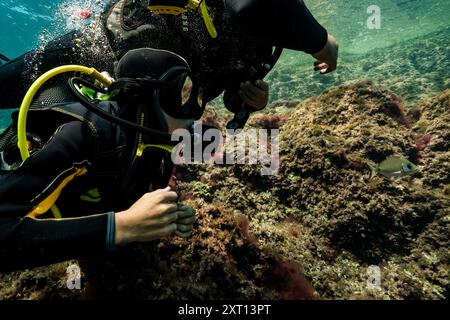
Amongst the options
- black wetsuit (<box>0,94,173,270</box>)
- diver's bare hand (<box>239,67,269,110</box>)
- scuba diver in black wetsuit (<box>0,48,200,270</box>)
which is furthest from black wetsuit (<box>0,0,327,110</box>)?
black wetsuit (<box>0,94,173,270</box>)

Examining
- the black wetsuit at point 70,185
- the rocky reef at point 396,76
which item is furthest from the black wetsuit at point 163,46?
the rocky reef at point 396,76

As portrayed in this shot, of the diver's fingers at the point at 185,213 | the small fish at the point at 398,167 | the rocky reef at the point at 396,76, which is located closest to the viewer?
the diver's fingers at the point at 185,213

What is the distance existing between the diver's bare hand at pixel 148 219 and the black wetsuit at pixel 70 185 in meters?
0.07

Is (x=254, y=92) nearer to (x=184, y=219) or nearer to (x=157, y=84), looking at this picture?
(x=157, y=84)

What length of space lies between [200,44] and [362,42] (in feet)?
153

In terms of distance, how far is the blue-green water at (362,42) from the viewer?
1408 cm

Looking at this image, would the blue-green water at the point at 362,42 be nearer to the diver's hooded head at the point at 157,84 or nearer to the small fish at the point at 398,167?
the diver's hooded head at the point at 157,84

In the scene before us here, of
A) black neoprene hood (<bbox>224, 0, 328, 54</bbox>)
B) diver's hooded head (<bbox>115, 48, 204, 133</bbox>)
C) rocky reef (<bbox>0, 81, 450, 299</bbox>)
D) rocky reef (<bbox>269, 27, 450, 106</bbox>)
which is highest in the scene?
rocky reef (<bbox>269, 27, 450, 106</bbox>)

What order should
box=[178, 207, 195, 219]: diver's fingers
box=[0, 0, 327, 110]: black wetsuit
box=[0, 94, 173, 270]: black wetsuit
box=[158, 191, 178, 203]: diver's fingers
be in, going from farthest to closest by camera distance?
box=[0, 0, 327, 110]: black wetsuit < box=[178, 207, 195, 219]: diver's fingers < box=[158, 191, 178, 203]: diver's fingers < box=[0, 94, 173, 270]: black wetsuit

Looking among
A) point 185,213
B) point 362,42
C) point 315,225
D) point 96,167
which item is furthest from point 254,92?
point 362,42

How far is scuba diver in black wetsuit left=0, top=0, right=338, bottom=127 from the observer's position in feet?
8.18

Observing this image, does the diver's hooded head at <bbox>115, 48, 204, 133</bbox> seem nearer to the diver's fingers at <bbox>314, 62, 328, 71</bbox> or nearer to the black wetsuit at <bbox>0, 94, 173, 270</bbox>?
the black wetsuit at <bbox>0, 94, 173, 270</bbox>

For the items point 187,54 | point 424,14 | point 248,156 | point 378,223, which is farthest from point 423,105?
point 424,14
